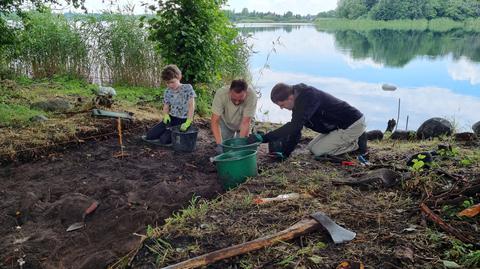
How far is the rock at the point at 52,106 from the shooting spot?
6879 millimetres

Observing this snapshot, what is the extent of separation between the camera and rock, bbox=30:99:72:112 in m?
6.88

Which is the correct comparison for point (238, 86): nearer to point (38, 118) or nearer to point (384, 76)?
point (38, 118)

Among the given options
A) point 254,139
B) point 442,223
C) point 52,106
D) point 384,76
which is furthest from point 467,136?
point 384,76

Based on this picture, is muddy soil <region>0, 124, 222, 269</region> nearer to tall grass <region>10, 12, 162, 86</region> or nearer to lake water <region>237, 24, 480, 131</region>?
lake water <region>237, 24, 480, 131</region>

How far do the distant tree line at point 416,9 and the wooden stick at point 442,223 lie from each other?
34.8m

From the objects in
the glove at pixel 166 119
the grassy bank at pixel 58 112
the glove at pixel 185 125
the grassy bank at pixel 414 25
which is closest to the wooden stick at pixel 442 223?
the glove at pixel 185 125

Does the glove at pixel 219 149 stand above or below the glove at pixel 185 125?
below

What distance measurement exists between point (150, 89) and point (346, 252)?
7.46 metres

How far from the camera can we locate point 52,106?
6945 mm

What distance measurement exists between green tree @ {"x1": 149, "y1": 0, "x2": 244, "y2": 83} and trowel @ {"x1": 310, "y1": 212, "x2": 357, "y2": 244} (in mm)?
4762

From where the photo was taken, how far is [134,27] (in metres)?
9.41

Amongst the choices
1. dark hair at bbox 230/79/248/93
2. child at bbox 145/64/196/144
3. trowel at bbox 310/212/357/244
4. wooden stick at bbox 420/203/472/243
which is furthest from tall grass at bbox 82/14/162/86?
wooden stick at bbox 420/203/472/243

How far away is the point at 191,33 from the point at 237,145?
9.97 feet

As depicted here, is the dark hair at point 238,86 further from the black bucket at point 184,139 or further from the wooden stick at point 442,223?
the wooden stick at point 442,223
